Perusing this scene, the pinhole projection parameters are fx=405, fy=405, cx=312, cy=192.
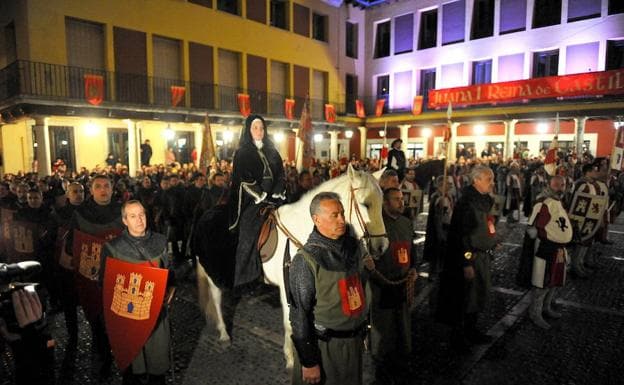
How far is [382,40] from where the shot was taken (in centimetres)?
3247

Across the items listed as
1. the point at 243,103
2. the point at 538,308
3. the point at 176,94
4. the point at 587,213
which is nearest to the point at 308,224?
the point at 538,308

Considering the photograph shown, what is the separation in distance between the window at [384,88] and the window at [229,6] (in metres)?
13.5

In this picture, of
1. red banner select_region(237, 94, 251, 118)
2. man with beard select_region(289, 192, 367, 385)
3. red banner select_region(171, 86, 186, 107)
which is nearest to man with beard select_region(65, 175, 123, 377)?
man with beard select_region(289, 192, 367, 385)

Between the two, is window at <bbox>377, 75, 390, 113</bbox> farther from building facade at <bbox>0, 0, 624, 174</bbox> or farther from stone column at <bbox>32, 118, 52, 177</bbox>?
stone column at <bbox>32, 118, 52, 177</bbox>

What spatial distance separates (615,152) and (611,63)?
1991cm

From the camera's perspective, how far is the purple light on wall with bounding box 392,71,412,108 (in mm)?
30969

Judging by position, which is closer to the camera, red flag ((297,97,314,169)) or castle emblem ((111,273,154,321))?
castle emblem ((111,273,154,321))

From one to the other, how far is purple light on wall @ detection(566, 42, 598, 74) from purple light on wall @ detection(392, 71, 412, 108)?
10.3 m

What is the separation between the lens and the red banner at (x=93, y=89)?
615 inches

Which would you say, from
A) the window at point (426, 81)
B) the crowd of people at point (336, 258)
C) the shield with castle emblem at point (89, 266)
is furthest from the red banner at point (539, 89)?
the shield with castle emblem at point (89, 266)

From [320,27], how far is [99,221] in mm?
27958

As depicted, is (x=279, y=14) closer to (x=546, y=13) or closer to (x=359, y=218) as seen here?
(x=546, y=13)

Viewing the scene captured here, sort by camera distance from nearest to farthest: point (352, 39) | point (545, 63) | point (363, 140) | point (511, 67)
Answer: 1. point (545, 63)
2. point (511, 67)
3. point (363, 140)
4. point (352, 39)

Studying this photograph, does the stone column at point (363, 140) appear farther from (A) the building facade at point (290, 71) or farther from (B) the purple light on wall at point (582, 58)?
(B) the purple light on wall at point (582, 58)
